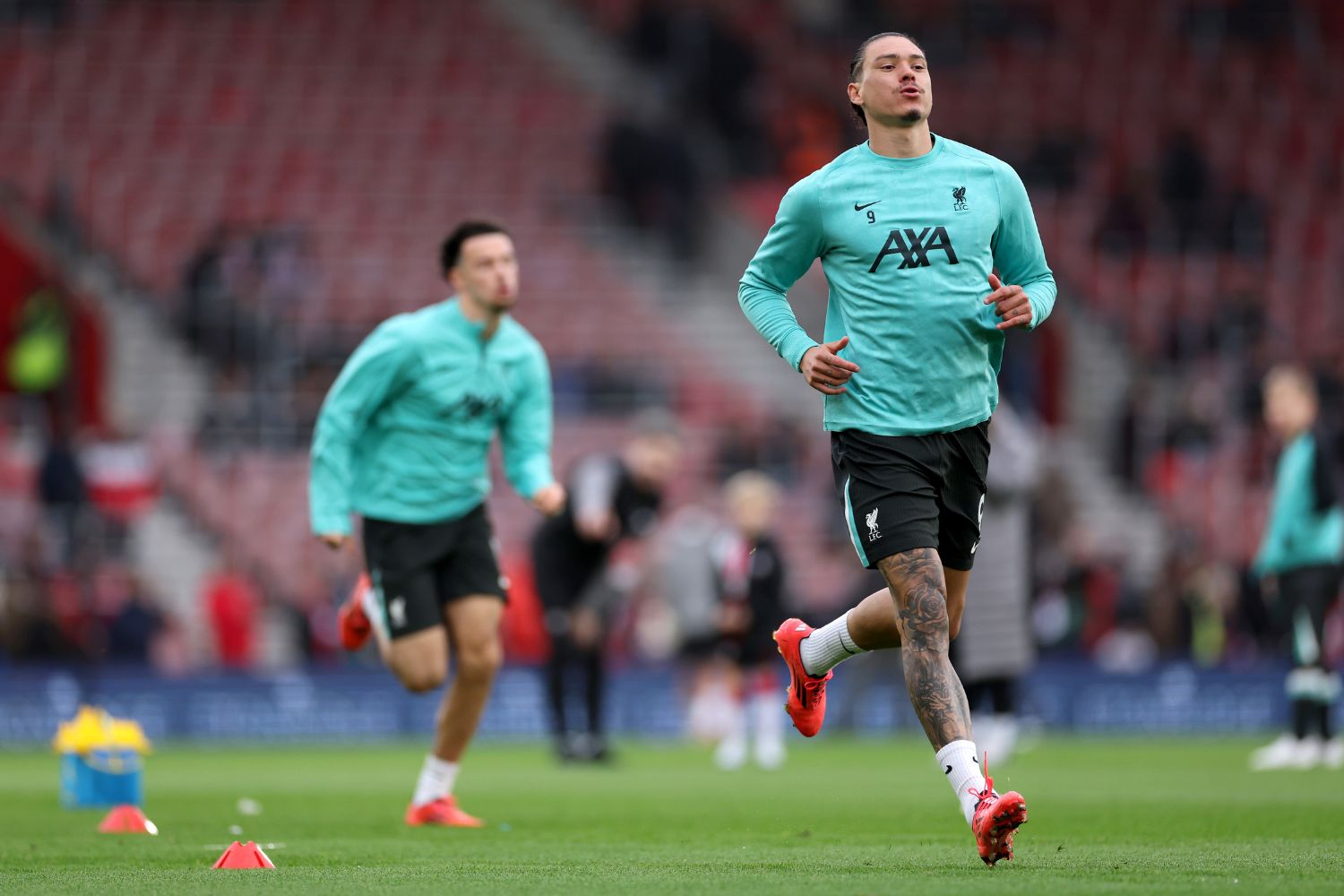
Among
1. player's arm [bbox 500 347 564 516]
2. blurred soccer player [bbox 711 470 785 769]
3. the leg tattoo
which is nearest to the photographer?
the leg tattoo

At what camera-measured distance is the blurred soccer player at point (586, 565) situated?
49.7 ft

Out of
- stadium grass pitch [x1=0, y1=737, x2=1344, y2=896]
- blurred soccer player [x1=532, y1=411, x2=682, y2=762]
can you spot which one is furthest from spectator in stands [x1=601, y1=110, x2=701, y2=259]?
stadium grass pitch [x1=0, y1=737, x2=1344, y2=896]

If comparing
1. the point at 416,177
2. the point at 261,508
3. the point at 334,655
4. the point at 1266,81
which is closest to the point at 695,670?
the point at 334,655

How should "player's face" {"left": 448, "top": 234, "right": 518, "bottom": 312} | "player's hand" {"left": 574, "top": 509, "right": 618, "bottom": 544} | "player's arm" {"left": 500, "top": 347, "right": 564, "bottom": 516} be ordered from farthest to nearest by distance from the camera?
"player's hand" {"left": 574, "top": 509, "right": 618, "bottom": 544} < "player's arm" {"left": 500, "top": 347, "right": 564, "bottom": 516} < "player's face" {"left": 448, "top": 234, "right": 518, "bottom": 312}

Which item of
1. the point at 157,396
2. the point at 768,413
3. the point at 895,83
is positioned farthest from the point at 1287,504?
the point at 157,396

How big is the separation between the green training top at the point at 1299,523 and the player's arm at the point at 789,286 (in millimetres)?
7623

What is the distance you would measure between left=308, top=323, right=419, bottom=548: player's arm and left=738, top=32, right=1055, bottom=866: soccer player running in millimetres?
2465

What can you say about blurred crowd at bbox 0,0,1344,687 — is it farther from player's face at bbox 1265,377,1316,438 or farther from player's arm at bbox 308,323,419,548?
player's arm at bbox 308,323,419,548

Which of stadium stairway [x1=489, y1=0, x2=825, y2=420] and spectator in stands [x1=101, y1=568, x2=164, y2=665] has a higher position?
stadium stairway [x1=489, y1=0, x2=825, y2=420]

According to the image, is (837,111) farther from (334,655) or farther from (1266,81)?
(334,655)

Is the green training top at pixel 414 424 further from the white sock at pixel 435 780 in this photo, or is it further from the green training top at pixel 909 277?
the green training top at pixel 909 277

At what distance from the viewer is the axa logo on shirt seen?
7328 mm

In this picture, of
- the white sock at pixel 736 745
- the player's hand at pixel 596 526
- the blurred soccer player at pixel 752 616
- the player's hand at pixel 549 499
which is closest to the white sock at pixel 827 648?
the player's hand at pixel 549 499

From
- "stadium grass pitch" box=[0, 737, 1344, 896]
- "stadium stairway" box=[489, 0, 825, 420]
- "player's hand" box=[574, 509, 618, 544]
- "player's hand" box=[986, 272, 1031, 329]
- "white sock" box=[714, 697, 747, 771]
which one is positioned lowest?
"white sock" box=[714, 697, 747, 771]
